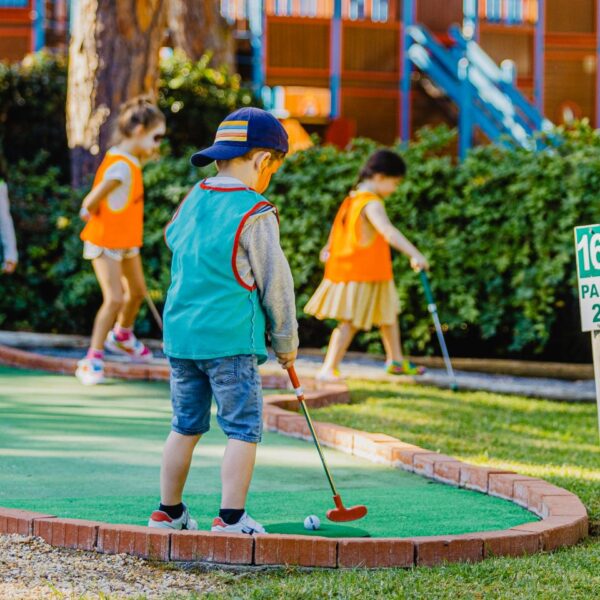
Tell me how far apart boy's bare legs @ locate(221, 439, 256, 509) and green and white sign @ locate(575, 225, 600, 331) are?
5.17 feet

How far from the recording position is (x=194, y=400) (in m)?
4.48

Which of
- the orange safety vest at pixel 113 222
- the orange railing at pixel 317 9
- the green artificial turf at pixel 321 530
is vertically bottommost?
the green artificial turf at pixel 321 530

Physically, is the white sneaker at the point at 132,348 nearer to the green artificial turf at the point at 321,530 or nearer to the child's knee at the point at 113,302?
the child's knee at the point at 113,302

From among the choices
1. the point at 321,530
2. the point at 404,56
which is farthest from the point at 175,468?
the point at 404,56

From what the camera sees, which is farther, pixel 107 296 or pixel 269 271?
pixel 107 296

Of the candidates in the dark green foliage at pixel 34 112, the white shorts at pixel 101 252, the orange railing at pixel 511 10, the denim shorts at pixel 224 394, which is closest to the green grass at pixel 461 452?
the denim shorts at pixel 224 394

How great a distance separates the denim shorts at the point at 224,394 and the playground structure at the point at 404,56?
51.2 feet

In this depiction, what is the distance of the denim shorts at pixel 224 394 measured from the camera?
4.35m

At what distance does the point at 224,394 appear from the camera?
14.3 feet

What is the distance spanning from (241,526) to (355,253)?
15.8 ft

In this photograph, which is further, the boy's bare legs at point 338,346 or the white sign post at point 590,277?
the boy's bare legs at point 338,346

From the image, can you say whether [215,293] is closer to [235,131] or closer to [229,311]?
[229,311]

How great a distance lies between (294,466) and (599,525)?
1.57m

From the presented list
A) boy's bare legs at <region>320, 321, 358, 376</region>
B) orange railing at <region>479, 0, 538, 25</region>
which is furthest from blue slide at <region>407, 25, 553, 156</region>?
boy's bare legs at <region>320, 321, 358, 376</region>
